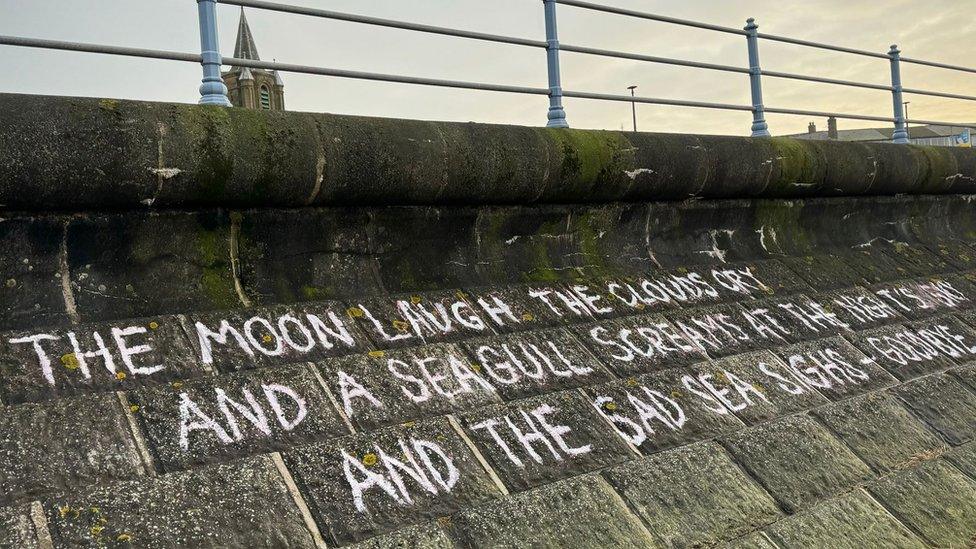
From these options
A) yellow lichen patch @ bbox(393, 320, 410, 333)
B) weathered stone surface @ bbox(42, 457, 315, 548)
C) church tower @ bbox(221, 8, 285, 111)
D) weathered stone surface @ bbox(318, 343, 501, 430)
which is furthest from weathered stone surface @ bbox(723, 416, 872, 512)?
church tower @ bbox(221, 8, 285, 111)

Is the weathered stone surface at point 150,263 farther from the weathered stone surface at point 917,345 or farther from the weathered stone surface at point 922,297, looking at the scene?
the weathered stone surface at point 922,297

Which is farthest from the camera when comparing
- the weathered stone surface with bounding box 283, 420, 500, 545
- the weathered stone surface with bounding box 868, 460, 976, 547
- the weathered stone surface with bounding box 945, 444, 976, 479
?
the weathered stone surface with bounding box 945, 444, 976, 479

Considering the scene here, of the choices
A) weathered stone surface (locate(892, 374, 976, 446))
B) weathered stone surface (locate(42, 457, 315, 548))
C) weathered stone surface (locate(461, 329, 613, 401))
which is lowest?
weathered stone surface (locate(892, 374, 976, 446))

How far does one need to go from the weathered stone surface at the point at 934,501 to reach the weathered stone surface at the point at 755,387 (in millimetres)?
628

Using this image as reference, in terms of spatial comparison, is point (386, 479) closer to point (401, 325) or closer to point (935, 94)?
point (401, 325)

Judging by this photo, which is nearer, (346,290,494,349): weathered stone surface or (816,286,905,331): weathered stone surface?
(346,290,494,349): weathered stone surface

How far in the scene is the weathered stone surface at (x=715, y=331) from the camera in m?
5.43

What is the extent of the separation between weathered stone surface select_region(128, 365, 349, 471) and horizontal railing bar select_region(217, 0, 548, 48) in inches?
79.0

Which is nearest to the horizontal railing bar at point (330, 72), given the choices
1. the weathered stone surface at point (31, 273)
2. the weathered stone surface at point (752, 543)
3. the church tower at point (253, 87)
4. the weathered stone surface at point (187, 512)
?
the weathered stone surface at point (31, 273)

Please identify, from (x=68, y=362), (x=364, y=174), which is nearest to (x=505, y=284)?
(x=364, y=174)

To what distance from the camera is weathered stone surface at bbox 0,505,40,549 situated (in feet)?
9.13

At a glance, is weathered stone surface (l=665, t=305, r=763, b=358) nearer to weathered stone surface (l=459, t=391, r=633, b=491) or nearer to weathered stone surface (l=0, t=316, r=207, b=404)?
weathered stone surface (l=459, t=391, r=633, b=491)

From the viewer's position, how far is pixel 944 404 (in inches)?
226

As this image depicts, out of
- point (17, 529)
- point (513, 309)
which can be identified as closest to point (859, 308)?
point (513, 309)
